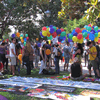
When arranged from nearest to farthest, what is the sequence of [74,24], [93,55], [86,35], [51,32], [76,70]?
[76,70], [93,55], [86,35], [51,32], [74,24]

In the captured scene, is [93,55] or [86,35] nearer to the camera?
[93,55]

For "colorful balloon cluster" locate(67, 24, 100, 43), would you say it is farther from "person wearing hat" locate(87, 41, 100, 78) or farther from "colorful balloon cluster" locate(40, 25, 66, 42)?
"colorful balloon cluster" locate(40, 25, 66, 42)

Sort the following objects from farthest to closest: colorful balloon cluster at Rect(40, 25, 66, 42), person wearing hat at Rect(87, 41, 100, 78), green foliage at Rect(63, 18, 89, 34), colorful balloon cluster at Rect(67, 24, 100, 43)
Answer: green foliage at Rect(63, 18, 89, 34)
colorful balloon cluster at Rect(40, 25, 66, 42)
colorful balloon cluster at Rect(67, 24, 100, 43)
person wearing hat at Rect(87, 41, 100, 78)

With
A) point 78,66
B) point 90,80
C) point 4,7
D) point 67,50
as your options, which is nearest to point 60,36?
point 67,50

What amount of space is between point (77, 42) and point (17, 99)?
440 centimetres

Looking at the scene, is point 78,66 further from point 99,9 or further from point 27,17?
point 27,17

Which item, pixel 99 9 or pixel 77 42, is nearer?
pixel 99 9

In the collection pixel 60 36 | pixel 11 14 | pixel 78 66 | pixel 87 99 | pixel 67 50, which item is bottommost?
pixel 87 99

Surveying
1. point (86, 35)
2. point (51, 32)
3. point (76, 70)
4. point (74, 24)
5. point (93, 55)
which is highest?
point (74, 24)

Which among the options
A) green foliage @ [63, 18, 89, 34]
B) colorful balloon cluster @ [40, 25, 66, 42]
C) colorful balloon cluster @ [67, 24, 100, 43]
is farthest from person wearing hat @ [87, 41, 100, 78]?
green foliage @ [63, 18, 89, 34]

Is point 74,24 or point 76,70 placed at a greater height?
point 74,24

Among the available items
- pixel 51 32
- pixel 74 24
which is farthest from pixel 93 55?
pixel 74 24

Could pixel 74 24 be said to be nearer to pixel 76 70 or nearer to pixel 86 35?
pixel 86 35

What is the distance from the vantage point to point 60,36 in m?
8.75
